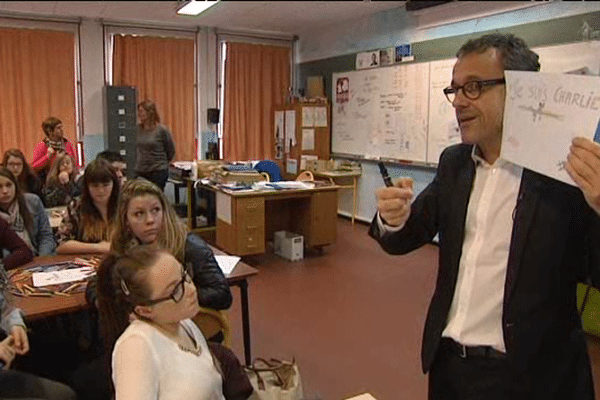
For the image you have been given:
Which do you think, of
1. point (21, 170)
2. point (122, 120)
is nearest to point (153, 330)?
point (21, 170)

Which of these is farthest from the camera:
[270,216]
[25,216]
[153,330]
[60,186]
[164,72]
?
[164,72]

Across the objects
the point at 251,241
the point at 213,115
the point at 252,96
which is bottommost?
the point at 251,241

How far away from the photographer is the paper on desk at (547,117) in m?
0.95

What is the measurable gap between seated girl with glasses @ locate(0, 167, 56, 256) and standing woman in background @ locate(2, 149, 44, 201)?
95 centimetres

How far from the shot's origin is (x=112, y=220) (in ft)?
9.53

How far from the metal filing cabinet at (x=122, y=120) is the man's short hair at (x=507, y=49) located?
5.92m

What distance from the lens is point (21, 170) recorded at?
410 centimetres

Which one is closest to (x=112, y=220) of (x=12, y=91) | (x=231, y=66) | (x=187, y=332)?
(x=187, y=332)

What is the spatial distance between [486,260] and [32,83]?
6.47m

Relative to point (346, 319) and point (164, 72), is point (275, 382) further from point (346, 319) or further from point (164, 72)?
point (164, 72)

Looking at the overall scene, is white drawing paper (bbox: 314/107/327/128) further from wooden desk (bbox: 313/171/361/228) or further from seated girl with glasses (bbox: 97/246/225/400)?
→ seated girl with glasses (bbox: 97/246/225/400)

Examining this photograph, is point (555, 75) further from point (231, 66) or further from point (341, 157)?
point (231, 66)

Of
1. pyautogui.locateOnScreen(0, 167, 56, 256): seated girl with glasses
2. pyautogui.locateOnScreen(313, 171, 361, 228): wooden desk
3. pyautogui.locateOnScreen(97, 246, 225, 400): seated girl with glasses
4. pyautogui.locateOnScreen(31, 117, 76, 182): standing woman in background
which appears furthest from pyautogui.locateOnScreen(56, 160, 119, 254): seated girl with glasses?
pyautogui.locateOnScreen(313, 171, 361, 228): wooden desk

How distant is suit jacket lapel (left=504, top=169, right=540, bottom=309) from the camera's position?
1.12 metres
